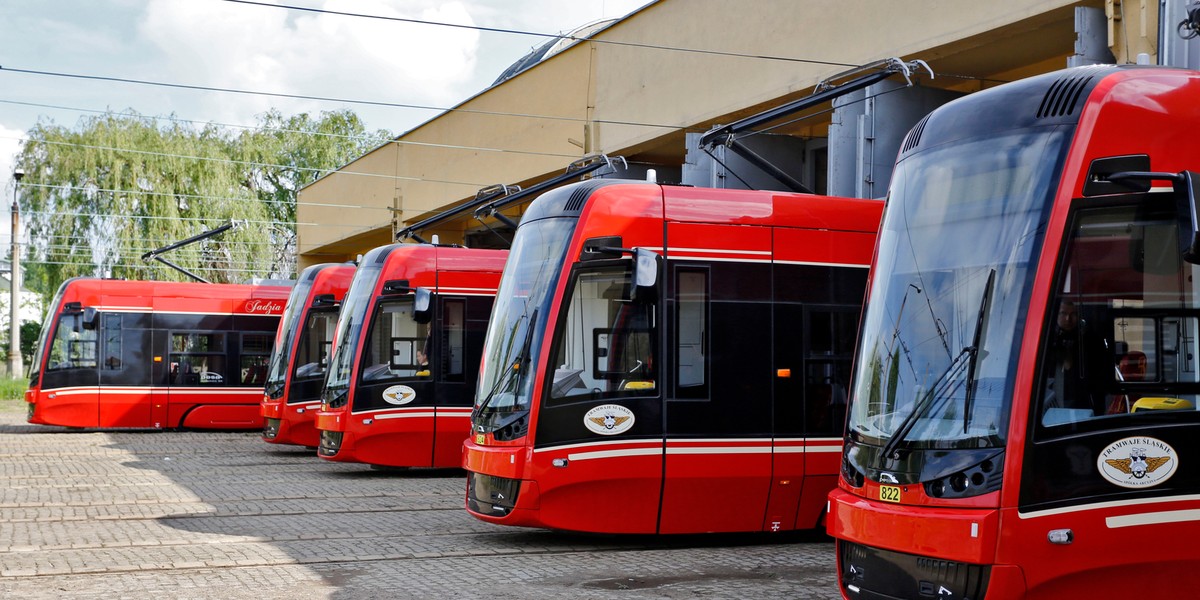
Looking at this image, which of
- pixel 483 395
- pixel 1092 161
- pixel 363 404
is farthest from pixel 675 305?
pixel 363 404

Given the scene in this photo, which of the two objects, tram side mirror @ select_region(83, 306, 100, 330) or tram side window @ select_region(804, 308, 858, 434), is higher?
tram side mirror @ select_region(83, 306, 100, 330)

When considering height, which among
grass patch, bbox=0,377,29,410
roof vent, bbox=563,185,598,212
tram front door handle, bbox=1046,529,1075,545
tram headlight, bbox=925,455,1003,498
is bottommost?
grass patch, bbox=0,377,29,410

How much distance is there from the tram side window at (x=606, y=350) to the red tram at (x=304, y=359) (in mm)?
10823

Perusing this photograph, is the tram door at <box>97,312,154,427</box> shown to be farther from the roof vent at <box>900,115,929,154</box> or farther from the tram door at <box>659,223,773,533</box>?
the roof vent at <box>900,115,929,154</box>

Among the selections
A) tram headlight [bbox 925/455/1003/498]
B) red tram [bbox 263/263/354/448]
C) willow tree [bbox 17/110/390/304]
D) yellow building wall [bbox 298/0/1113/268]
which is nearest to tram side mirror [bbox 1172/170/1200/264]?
tram headlight [bbox 925/455/1003/498]

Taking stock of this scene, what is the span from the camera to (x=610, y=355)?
1078 cm

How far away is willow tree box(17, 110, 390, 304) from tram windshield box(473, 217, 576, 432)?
1284 inches

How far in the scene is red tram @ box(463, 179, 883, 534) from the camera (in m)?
10.7

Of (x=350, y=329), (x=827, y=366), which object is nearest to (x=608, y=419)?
(x=827, y=366)

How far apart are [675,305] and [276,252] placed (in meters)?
41.9

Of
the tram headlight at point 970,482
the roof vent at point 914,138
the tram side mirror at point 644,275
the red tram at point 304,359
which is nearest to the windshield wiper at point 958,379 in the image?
the tram headlight at point 970,482

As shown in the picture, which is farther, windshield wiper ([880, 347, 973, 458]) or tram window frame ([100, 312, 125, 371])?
tram window frame ([100, 312, 125, 371])

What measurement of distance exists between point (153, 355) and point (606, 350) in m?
18.2

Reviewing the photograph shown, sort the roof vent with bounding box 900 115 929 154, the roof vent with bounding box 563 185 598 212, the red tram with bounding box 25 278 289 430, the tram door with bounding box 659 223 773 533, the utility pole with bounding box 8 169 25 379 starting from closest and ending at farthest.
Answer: the roof vent with bounding box 900 115 929 154 → the tram door with bounding box 659 223 773 533 → the roof vent with bounding box 563 185 598 212 → the red tram with bounding box 25 278 289 430 → the utility pole with bounding box 8 169 25 379
